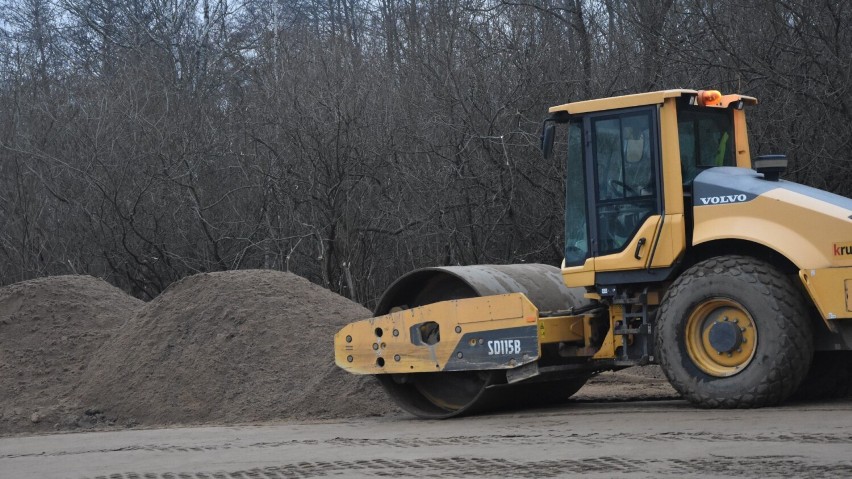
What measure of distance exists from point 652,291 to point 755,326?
100cm

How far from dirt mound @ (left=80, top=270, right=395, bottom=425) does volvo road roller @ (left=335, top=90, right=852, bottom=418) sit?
1.14 m

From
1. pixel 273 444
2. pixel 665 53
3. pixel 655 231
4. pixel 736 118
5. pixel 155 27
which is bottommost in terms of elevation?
pixel 273 444

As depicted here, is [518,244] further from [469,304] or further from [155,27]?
[155,27]

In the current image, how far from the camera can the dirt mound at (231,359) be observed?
10.6 m

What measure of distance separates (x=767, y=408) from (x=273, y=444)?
11.6 ft

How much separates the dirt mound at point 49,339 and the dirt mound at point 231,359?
0.39 metres

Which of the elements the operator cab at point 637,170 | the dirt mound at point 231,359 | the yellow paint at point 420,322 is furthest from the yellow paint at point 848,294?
the dirt mound at point 231,359

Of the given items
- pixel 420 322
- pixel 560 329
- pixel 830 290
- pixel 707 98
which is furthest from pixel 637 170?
pixel 420 322

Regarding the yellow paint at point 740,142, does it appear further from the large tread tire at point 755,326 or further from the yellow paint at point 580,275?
the yellow paint at point 580,275

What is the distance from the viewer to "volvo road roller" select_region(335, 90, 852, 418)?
7.92 m

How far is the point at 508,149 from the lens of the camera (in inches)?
674

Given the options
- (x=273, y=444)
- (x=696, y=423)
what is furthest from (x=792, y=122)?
(x=273, y=444)

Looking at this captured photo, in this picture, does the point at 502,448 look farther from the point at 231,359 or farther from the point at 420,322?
the point at 231,359

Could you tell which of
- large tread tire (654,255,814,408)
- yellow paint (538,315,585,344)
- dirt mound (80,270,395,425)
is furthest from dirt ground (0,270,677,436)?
large tread tire (654,255,814,408)
